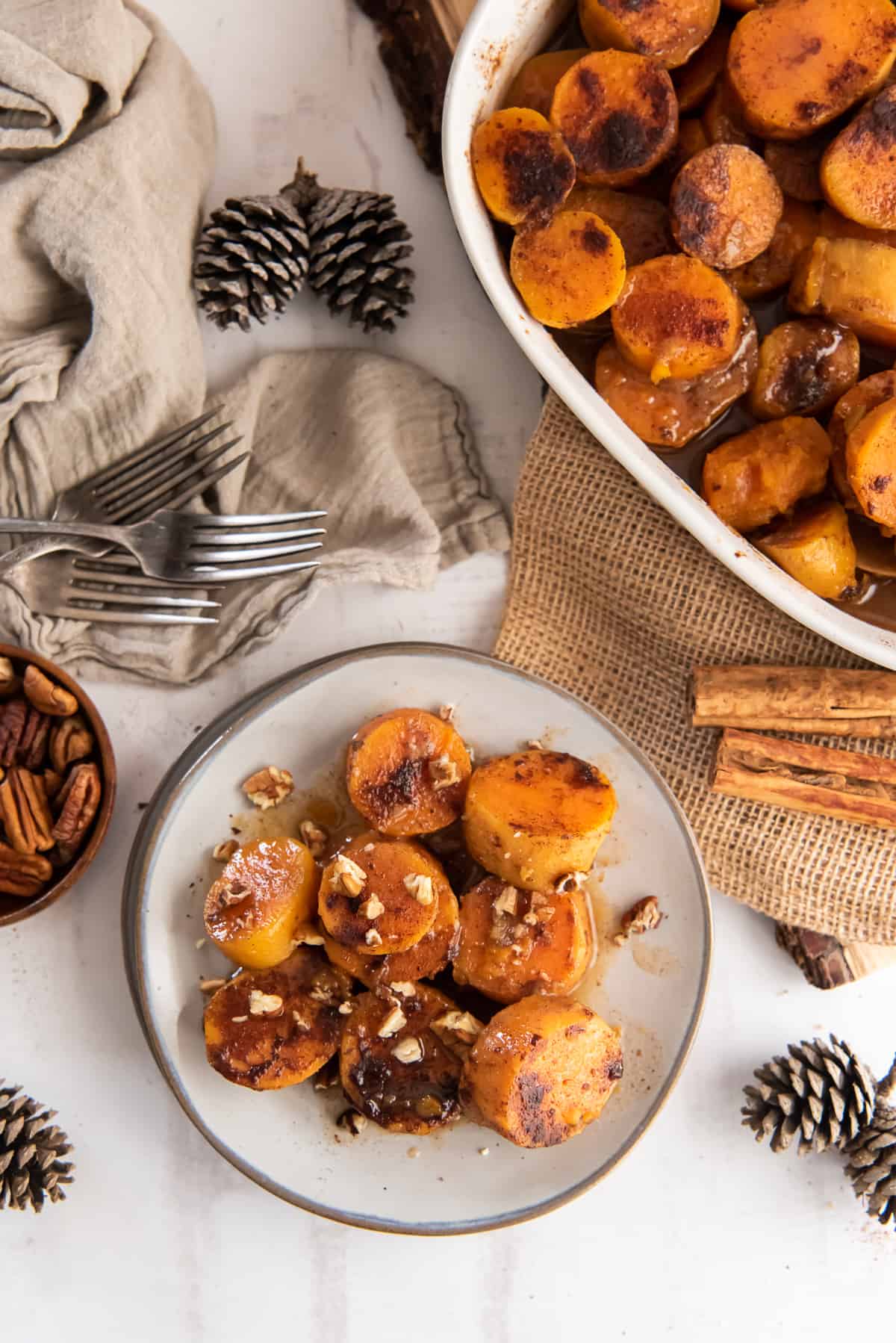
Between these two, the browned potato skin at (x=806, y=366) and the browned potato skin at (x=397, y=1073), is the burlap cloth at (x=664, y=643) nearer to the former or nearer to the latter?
the browned potato skin at (x=806, y=366)

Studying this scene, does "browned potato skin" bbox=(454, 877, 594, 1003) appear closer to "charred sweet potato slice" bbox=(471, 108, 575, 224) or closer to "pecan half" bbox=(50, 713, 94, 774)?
"pecan half" bbox=(50, 713, 94, 774)

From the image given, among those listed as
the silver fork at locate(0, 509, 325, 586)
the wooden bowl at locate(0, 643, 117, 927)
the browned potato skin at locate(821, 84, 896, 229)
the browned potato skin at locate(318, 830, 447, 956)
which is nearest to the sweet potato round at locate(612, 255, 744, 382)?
the browned potato skin at locate(821, 84, 896, 229)

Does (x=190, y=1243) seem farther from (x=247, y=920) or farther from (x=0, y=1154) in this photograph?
(x=247, y=920)

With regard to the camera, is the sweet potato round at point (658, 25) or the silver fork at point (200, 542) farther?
the silver fork at point (200, 542)

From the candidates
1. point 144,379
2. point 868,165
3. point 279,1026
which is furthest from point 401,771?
point 868,165

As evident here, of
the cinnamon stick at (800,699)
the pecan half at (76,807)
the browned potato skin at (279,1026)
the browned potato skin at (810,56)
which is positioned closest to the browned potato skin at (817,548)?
the cinnamon stick at (800,699)

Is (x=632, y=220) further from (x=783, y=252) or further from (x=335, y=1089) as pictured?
(x=335, y=1089)
